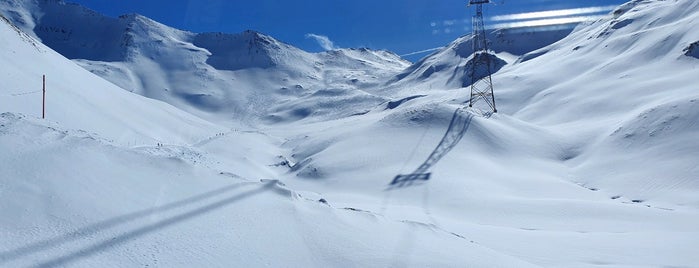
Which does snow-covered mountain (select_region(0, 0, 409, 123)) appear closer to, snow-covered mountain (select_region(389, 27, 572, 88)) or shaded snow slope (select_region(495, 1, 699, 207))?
snow-covered mountain (select_region(389, 27, 572, 88))

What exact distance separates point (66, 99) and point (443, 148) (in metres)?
20.3

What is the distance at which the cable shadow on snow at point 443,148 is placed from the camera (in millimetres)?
23508

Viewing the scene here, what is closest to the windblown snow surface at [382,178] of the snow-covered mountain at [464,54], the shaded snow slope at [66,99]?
the shaded snow slope at [66,99]

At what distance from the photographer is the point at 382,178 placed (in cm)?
2431

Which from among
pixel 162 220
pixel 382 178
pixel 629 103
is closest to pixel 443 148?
pixel 382 178

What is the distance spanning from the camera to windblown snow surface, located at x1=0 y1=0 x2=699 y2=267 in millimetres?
6879

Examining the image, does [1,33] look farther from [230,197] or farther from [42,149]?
[230,197]

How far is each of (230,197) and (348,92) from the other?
107 metres

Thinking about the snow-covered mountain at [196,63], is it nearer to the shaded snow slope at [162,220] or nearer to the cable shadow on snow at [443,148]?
the cable shadow on snow at [443,148]

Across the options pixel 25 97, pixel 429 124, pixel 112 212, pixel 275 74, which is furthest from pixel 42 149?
pixel 275 74

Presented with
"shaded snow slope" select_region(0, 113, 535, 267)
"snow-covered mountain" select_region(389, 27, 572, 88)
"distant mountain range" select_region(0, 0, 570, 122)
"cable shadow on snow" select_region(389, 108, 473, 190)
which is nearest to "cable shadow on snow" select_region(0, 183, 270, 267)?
"shaded snow slope" select_region(0, 113, 535, 267)

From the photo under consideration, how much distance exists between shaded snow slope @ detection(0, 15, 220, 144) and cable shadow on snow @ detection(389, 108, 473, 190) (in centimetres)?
1283

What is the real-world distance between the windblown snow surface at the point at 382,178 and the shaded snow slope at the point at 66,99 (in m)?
0.15

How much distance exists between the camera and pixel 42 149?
8.31 metres
